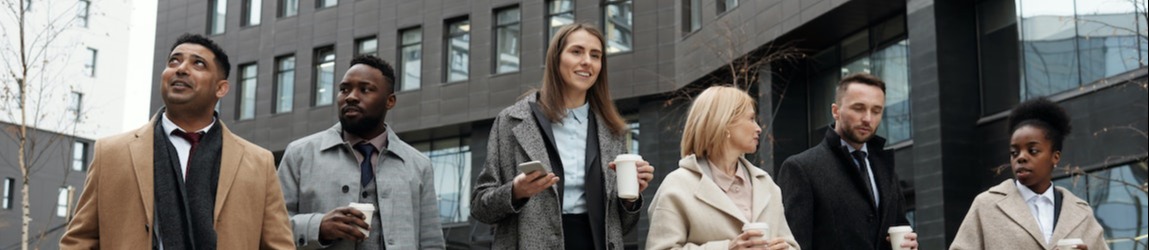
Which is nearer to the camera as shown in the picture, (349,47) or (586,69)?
(586,69)

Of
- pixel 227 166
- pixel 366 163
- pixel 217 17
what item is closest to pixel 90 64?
pixel 217 17

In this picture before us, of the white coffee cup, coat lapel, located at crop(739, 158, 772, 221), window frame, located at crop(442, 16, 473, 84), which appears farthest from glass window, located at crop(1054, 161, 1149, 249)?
window frame, located at crop(442, 16, 473, 84)

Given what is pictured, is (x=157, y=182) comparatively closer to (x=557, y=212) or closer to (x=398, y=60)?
(x=557, y=212)

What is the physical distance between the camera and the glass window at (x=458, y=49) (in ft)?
128

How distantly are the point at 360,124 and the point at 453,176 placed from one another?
3266 cm

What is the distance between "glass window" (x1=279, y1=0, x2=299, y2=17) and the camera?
43781 mm

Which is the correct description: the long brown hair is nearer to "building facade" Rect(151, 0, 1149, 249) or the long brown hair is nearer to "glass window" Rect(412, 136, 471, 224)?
"building facade" Rect(151, 0, 1149, 249)

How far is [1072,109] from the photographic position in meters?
23.7

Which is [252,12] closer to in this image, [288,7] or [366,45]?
[288,7]

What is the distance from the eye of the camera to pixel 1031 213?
27.8 ft

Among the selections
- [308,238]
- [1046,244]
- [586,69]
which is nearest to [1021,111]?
[1046,244]

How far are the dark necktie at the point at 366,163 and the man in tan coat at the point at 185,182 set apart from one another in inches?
39.3

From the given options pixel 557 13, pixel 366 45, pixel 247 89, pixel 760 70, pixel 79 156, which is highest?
pixel 557 13

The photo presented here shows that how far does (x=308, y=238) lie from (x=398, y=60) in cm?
3399
